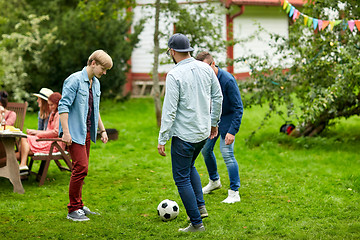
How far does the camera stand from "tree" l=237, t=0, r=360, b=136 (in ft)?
30.4

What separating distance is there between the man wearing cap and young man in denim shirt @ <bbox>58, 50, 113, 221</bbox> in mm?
990

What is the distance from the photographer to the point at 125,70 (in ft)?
54.5

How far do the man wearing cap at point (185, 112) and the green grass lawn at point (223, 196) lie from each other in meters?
0.60

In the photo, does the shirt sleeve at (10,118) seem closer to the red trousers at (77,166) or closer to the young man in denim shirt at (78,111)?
the young man in denim shirt at (78,111)

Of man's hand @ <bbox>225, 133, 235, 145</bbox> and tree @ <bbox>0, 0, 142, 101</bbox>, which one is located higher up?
man's hand @ <bbox>225, 133, 235, 145</bbox>

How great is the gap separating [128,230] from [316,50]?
616cm

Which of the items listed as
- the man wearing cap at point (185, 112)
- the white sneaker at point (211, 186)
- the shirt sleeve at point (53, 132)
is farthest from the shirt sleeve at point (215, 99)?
the shirt sleeve at point (53, 132)

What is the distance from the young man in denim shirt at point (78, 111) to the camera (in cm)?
513

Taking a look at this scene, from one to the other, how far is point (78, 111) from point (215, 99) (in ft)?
4.55

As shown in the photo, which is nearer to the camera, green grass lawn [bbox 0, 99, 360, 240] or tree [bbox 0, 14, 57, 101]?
green grass lawn [bbox 0, 99, 360, 240]

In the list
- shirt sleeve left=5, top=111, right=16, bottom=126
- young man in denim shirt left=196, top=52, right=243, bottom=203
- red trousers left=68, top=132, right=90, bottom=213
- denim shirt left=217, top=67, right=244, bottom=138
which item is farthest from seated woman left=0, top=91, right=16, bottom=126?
denim shirt left=217, top=67, right=244, bottom=138

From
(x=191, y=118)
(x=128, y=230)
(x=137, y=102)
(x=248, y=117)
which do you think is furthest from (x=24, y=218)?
(x=137, y=102)

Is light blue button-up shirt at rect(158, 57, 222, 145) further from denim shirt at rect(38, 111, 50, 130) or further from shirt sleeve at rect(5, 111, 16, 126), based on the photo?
shirt sleeve at rect(5, 111, 16, 126)

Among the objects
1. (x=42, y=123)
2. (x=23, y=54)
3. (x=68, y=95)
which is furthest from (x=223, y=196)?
(x=23, y=54)
